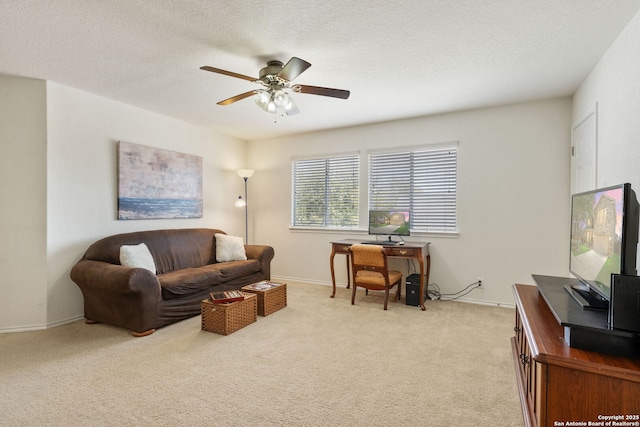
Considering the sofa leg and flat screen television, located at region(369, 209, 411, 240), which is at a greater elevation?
flat screen television, located at region(369, 209, 411, 240)

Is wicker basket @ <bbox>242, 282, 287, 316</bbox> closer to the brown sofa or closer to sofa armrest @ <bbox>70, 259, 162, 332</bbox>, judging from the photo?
the brown sofa

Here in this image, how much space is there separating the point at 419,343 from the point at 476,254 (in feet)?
5.68

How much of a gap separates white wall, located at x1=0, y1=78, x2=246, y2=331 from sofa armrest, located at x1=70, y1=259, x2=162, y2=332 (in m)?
0.35

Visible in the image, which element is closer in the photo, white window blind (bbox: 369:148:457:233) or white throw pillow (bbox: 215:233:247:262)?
white window blind (bbox: 369:148:457:233)

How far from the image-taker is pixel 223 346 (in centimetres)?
265

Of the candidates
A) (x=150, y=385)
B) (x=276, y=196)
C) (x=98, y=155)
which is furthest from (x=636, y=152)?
(x=98, y=155)

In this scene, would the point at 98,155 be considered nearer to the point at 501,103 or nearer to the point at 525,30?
the point at 525,30

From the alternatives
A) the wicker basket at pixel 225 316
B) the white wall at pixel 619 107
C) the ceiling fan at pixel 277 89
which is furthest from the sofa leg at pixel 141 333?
the white wall at pixel 619 107

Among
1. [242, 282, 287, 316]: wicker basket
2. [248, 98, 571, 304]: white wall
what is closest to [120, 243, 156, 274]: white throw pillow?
[242, 282, 287, 316]: wicker basket

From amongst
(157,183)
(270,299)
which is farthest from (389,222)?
(157,183)

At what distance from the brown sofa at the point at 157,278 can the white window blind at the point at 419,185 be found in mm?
1980

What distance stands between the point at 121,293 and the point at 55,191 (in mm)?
1345

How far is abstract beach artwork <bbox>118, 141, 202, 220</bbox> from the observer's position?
3734 mm

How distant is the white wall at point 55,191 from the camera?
301cm
